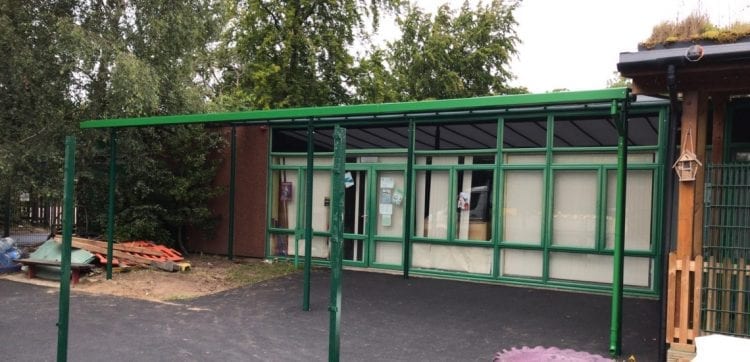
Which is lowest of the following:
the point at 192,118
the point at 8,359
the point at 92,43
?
the point at 8,359

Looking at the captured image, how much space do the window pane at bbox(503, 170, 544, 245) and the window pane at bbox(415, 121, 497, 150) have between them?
75 cm

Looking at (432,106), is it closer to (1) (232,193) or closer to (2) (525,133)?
(2) (525,133)

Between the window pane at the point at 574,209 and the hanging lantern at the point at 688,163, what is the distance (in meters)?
4.26

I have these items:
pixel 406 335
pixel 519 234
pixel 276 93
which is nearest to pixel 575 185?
pixel 519 234

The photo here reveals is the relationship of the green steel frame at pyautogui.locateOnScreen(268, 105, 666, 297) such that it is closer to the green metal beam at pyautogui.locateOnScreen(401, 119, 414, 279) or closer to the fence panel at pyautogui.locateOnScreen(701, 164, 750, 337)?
the green metal beam at pyautogui.locateOnScreen(401, 119, 414, 279)

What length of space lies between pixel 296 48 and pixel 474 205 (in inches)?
410

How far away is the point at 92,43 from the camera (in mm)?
10289

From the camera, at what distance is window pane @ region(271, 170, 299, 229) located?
12.2 m

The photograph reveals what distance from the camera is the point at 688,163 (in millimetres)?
5070

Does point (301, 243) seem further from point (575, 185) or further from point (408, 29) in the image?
point (408, 29)

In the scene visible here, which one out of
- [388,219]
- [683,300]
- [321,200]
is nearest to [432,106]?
[683,300]

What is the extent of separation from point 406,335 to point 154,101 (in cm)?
714

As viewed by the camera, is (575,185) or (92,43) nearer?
(575,185)

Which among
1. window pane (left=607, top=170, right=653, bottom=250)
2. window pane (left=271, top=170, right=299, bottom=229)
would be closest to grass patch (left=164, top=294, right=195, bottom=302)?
window pane (left=271, top=170, right=299, bottom=229)
